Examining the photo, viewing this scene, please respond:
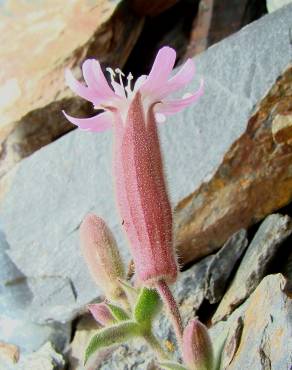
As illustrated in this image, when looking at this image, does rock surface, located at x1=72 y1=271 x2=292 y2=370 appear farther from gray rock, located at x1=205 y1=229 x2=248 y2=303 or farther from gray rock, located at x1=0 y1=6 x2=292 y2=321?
gray rock, located at x1=0 y1=6 x2=292 y2=321

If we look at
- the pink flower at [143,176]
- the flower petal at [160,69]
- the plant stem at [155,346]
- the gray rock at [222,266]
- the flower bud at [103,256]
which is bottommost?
the gray rock at [222,266]

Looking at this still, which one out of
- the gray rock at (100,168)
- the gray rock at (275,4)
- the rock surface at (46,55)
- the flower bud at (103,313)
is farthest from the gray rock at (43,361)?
the gray rock at (275,4)

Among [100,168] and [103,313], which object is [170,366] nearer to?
[103,313]

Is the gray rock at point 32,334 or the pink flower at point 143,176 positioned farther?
the gray rock at point 32,334

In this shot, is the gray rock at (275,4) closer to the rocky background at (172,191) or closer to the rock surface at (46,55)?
the rocky background at (172,191)

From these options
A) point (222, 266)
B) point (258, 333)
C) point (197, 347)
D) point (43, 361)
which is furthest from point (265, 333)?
point (43, 361)

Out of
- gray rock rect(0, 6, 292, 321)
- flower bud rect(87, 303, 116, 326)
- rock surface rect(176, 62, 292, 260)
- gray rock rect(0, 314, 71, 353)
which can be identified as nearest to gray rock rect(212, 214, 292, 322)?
rock surface rect(176, 62, 292, 260)

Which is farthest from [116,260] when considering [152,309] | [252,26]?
[252,26]
